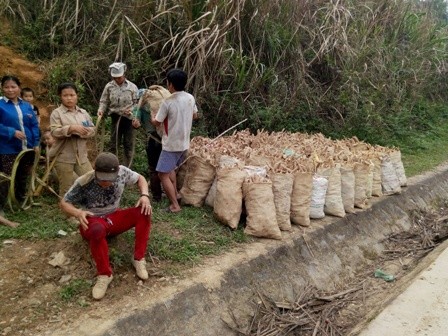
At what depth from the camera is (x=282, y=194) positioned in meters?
4.18

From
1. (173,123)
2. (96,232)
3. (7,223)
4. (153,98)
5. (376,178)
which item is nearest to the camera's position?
(96,232)

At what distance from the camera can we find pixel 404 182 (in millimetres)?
6180

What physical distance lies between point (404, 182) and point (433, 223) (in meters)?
0.69

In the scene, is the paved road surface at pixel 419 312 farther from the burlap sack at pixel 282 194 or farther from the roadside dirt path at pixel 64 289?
the burlap sack at pixel 282 194

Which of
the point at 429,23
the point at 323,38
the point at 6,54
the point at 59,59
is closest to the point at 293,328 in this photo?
the point at 59,59

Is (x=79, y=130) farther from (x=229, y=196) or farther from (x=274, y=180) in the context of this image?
(x=274, y=180)

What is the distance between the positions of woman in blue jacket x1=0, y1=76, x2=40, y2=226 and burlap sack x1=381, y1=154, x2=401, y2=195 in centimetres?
423

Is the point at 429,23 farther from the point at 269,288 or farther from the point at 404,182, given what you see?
the point at 269,288

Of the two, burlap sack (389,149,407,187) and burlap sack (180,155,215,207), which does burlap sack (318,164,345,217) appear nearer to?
burlap sack (180,155,215,207)

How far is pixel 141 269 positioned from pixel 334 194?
2487mm

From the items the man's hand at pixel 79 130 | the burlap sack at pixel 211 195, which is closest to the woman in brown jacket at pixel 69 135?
the man's hand at pixel 79 130

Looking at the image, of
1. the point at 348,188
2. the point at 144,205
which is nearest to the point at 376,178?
the point at 348,188

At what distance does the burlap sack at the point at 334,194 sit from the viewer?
4.65 m

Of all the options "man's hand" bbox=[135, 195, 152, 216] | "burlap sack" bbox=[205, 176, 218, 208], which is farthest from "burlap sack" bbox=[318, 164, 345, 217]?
"man's hand" bbox=[135, 195, 152, 216]
